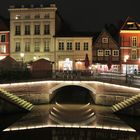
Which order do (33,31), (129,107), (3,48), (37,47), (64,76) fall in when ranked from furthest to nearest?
(3,48)
(33,31)
(37,47)
(64,76)
(129,107)

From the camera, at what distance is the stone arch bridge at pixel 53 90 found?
4199cm

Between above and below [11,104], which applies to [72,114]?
below

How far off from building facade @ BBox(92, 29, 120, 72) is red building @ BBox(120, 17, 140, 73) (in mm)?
1039

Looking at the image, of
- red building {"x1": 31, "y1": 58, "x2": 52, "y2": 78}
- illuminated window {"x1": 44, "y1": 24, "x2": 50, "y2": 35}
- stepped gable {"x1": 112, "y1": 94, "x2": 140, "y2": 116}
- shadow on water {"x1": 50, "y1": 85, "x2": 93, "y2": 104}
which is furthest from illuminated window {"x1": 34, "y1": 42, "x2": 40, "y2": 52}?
stepped gable {"x1": 112, "y1": 94, "x2": 140, "y2": 116}

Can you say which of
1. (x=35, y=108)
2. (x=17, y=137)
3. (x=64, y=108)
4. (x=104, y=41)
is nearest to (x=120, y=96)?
(x=64, y=108)

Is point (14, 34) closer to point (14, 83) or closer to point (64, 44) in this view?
point (64, 44)

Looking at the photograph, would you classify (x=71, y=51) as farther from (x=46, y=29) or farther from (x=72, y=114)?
(x=72, y=114)

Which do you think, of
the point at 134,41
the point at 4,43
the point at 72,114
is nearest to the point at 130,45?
the point at 134,41

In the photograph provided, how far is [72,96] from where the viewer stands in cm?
5362

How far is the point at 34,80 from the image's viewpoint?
4541 cm

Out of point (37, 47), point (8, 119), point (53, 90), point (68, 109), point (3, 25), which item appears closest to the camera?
point (8, 119)

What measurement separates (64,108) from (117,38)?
23064 millimetres

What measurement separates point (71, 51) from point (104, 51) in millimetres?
5010

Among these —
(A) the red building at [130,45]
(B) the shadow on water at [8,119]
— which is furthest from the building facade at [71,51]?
(B) the shadow on water at [8,119]
